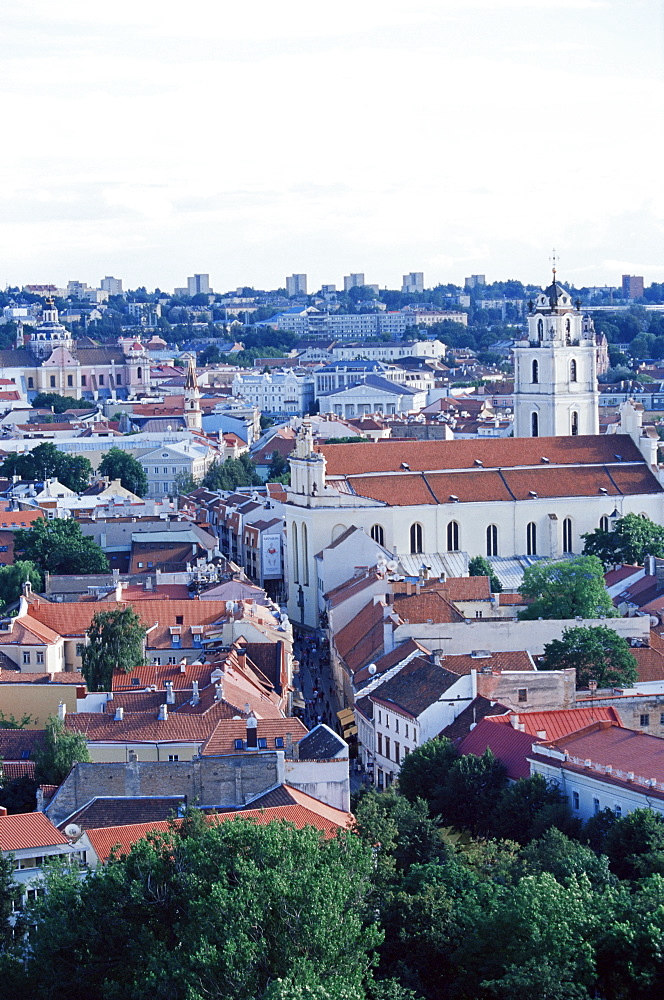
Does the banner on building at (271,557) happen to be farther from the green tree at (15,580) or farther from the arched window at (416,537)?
the green tree at (15,580)

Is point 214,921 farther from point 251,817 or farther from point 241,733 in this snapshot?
point 241,733

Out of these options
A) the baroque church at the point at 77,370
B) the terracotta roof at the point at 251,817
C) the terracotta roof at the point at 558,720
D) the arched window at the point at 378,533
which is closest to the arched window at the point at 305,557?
the arched window at the point at 378,533

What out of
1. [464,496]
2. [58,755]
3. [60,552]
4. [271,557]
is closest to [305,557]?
[464,496]

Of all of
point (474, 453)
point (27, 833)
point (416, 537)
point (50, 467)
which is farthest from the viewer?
point (50, 467)

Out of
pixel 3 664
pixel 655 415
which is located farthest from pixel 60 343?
pixel 3 664

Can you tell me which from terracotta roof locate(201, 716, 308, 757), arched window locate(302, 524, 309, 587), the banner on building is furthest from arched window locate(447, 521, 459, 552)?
terracotta roof locate(201, 716, 308, 757)

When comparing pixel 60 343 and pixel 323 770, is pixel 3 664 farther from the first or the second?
pixel 60 343
